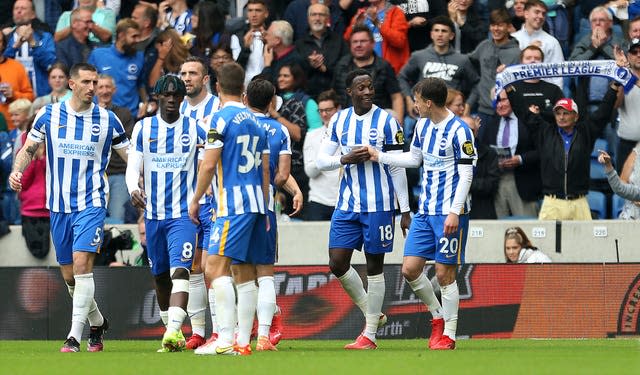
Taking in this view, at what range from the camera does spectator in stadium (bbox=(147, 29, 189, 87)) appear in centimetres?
1797

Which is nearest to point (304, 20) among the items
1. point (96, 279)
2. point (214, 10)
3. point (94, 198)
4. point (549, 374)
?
point (214, 10)

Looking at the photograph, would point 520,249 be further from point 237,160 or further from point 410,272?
point 237,160

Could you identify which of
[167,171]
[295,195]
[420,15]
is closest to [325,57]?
[420,15]

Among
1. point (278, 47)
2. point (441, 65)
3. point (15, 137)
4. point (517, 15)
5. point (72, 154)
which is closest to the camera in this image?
point (72, 154)

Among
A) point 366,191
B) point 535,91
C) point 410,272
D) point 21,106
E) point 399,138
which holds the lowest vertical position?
point 410,272

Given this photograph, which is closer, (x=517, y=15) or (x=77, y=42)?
(x=517, y=15)

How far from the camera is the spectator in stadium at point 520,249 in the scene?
15.8 m

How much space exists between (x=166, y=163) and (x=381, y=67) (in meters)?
5.64

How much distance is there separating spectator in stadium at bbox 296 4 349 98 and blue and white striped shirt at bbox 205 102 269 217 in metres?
7.19

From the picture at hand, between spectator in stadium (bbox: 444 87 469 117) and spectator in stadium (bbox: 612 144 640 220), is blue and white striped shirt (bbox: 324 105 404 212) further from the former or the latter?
spectator in stadium (bbox: 612 144 640 220)

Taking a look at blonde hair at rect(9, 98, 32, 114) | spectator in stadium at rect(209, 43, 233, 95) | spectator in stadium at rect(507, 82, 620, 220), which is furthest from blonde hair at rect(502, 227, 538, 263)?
blonde hair at rect(9, 98, 32, 114)

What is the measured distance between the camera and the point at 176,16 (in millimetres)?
19875

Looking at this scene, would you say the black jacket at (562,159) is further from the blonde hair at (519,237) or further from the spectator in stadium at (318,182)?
the spectator in stadium at (318,182)

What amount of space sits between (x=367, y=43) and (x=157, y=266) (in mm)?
5961
